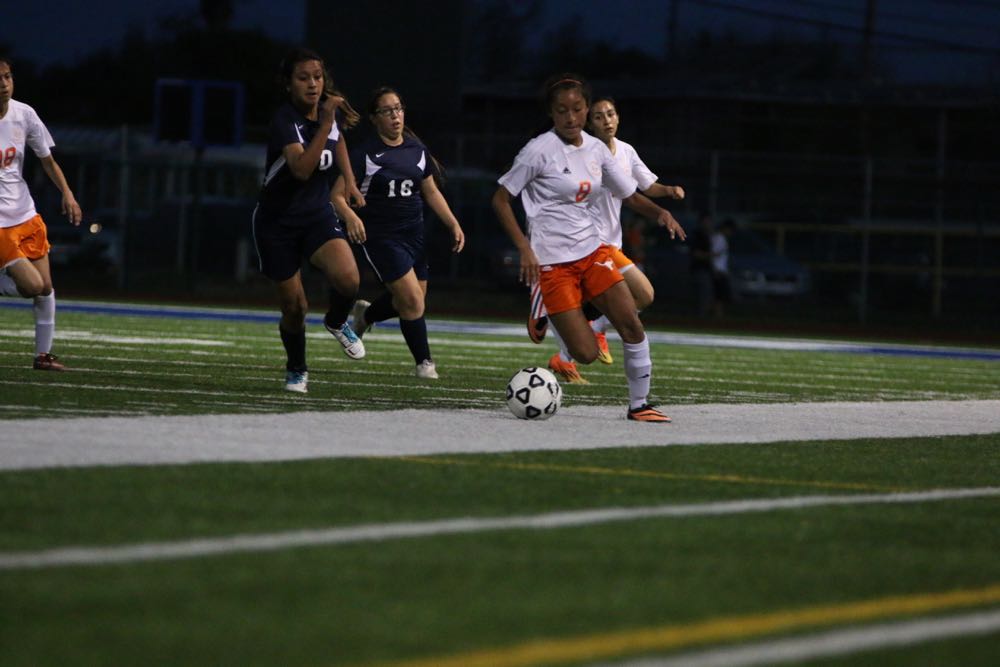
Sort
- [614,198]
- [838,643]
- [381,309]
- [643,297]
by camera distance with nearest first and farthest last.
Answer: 1. [838,643]
2. [614,198]
3. [643,297]
4. [381,309]

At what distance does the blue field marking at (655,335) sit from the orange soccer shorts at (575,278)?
1132 centimetres

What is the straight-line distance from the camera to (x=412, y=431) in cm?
976

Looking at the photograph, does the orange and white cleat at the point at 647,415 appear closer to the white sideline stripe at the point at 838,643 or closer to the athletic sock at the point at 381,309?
the athletic sock at the point at 381,309

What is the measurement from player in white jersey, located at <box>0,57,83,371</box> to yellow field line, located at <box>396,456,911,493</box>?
543 centimetres

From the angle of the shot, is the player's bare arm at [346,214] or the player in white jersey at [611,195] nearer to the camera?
the player's bare arm at [346,214]

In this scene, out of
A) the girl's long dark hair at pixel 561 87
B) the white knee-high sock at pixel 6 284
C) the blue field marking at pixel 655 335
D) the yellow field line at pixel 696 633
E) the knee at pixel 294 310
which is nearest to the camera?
the yellow field line at pixel 696 633

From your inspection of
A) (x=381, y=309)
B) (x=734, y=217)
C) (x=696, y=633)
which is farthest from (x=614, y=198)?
(x=734, y=217)

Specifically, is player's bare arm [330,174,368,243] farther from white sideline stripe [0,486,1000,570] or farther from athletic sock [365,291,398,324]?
white sideline stripe [0,486,1000,570]

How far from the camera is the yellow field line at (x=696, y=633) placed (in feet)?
14.8

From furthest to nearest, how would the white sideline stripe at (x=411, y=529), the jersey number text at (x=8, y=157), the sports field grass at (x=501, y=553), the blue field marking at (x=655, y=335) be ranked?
the blue field marking at (x=655, y=335) < the jersey number text at (x=8, y=157) < the white sideline stripe at (x=411, y=529) < the sports field grass at (x=501, y=553)

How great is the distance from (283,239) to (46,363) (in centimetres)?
208

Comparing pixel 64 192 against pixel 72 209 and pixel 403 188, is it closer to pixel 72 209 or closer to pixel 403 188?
pixel 72 209

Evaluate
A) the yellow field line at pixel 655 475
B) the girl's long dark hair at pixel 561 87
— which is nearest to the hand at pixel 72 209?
the girl's long dark hair at pixel 561 87

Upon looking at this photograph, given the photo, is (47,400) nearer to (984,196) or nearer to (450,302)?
(450,302)
